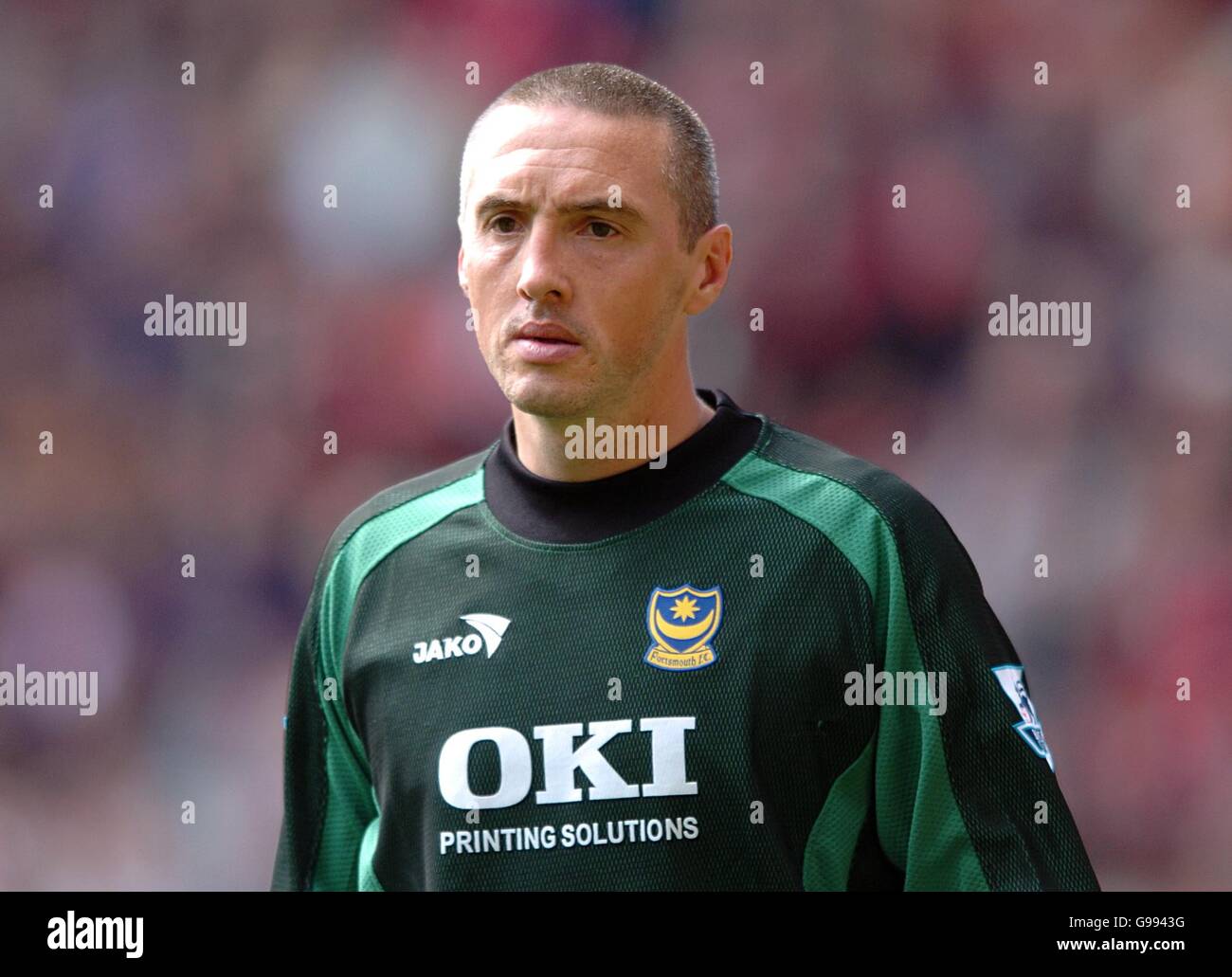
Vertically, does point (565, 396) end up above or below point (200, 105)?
below

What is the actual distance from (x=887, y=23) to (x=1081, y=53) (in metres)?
0.59

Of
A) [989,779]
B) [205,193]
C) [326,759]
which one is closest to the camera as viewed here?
[989,779]

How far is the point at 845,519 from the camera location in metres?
2.17

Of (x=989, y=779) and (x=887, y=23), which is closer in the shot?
(x=989, y=779)

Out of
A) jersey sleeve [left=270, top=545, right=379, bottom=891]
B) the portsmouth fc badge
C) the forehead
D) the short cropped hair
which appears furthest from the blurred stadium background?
the portsmouth fc badge

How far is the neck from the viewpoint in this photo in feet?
7.37

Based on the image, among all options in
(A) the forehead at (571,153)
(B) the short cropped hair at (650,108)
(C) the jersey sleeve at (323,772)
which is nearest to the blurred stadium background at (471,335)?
(C) the jersey sleeve at (323,772)

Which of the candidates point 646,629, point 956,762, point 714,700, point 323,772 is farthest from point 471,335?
point 956,762

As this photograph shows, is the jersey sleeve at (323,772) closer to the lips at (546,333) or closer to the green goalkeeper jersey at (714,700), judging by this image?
the green goalkeeper jersey at (714,700)

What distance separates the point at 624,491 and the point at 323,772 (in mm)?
719

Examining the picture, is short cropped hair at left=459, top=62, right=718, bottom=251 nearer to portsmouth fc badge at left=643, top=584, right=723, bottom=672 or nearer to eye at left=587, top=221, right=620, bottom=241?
eye at left=587, top=221, right=620, bottom=241

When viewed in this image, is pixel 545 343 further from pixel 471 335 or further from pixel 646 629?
pixel 471 335

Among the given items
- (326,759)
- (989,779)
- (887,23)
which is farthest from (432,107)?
(989,779)

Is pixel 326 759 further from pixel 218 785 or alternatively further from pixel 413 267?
pixel 413 267
